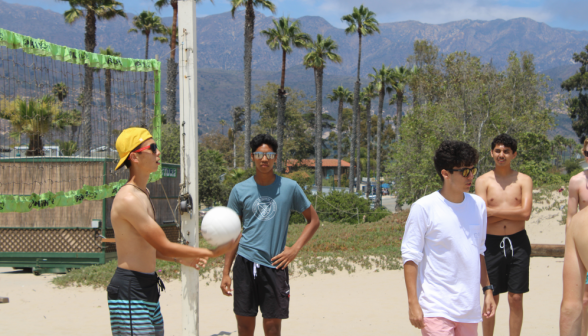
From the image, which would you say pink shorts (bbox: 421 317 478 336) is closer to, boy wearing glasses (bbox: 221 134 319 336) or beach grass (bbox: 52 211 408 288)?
boy wearing glasses (bbox: 221 134 319 336)

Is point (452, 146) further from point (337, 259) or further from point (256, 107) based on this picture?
point (256, 107)

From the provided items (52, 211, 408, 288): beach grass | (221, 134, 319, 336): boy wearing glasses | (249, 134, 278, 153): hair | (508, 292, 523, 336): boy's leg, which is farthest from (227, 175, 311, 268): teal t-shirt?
(52, 211, 408, 288): beach grass

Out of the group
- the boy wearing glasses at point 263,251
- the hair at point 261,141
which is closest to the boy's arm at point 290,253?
the boy wearing glasses at point 263,251

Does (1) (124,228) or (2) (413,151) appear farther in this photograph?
(2) (413,151)

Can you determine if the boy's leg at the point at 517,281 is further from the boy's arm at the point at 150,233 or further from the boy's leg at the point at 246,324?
the boy's arm at the point at 150,233

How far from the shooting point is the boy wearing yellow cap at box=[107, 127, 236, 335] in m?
2.70

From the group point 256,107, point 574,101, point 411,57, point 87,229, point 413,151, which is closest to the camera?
point 87,229

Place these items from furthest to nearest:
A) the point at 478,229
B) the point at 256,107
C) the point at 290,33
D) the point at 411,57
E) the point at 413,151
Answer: the point at 256,107 < the point at 411,57 < the point at 290,33 < the point at 413,151 < the point at 478,229

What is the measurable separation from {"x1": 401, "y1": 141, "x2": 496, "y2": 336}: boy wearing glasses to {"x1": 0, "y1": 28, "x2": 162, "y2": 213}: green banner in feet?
15.5

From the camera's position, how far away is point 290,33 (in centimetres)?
3431

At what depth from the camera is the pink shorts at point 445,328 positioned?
2.79 meters

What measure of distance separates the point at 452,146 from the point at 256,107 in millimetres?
55117

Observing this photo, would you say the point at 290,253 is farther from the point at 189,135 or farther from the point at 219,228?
the point at 189,135

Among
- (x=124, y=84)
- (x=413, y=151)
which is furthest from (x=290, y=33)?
(x=124, y=84)
